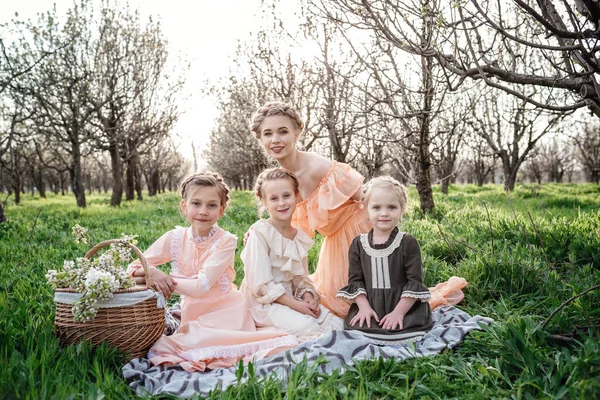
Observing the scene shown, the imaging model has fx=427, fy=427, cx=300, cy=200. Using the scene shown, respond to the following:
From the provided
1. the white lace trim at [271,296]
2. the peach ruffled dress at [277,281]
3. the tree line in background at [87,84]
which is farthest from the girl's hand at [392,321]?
the tree line in background at [87,84]

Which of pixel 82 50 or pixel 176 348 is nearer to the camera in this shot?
pixel 176 348

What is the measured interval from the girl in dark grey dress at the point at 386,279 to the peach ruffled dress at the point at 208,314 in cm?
54

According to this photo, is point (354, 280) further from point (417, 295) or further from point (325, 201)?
point (325, 201)

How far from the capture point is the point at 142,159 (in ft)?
89.8

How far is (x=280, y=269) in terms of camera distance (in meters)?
3.13

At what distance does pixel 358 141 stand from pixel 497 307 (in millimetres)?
7331

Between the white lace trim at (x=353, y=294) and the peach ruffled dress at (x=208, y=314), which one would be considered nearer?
the peach ruffled dress at (x=208, y=314)

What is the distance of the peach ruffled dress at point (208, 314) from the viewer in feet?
8.62

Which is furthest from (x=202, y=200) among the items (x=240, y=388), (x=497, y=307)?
(x=497, y=307)

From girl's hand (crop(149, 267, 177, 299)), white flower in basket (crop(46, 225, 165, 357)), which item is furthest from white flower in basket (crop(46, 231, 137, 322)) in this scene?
girl's hand (crop(149, 267, 177, 299))

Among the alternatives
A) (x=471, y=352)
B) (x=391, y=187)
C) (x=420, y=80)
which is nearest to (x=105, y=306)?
(x=391, y=187)

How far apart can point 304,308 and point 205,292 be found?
695 mm

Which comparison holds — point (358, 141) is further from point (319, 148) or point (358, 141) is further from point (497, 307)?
point (497, 307)

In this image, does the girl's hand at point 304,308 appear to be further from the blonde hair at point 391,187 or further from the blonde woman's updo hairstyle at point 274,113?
the blonde woman's updo hairstyle at point 274,113
